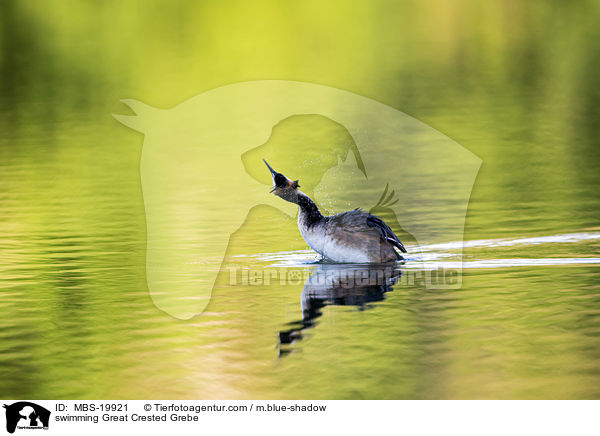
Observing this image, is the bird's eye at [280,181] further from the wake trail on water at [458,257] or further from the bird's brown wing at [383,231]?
the bird's brown wing at [383,231]

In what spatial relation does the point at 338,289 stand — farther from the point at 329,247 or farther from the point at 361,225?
the point at 361,225

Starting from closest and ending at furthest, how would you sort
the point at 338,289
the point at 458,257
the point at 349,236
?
1. the point at 338,289
2. the point at 349,236
3. the point at 458,257

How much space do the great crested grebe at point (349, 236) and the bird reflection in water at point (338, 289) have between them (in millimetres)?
147

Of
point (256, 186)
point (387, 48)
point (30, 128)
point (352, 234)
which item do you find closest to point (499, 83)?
point (387, 48)

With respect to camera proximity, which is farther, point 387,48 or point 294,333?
point 387,48

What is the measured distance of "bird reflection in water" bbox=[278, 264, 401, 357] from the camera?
36.0 ft

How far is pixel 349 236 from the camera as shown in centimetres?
1336

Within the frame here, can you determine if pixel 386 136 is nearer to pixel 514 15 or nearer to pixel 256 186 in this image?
pixel 256 186

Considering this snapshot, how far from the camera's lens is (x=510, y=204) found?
55.9 feet

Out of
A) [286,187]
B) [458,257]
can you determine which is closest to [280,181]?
[286,187]

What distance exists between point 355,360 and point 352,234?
3.68m

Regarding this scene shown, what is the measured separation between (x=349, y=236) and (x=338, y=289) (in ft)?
3.90

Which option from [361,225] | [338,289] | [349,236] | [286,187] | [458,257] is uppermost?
[286,187]

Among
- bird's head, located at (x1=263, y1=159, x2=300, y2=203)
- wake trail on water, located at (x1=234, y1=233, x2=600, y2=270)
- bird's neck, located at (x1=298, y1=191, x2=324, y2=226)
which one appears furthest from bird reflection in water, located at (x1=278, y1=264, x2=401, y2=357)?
bird's head, located at (x1=263, y1=159, x2=300, y2=203)
